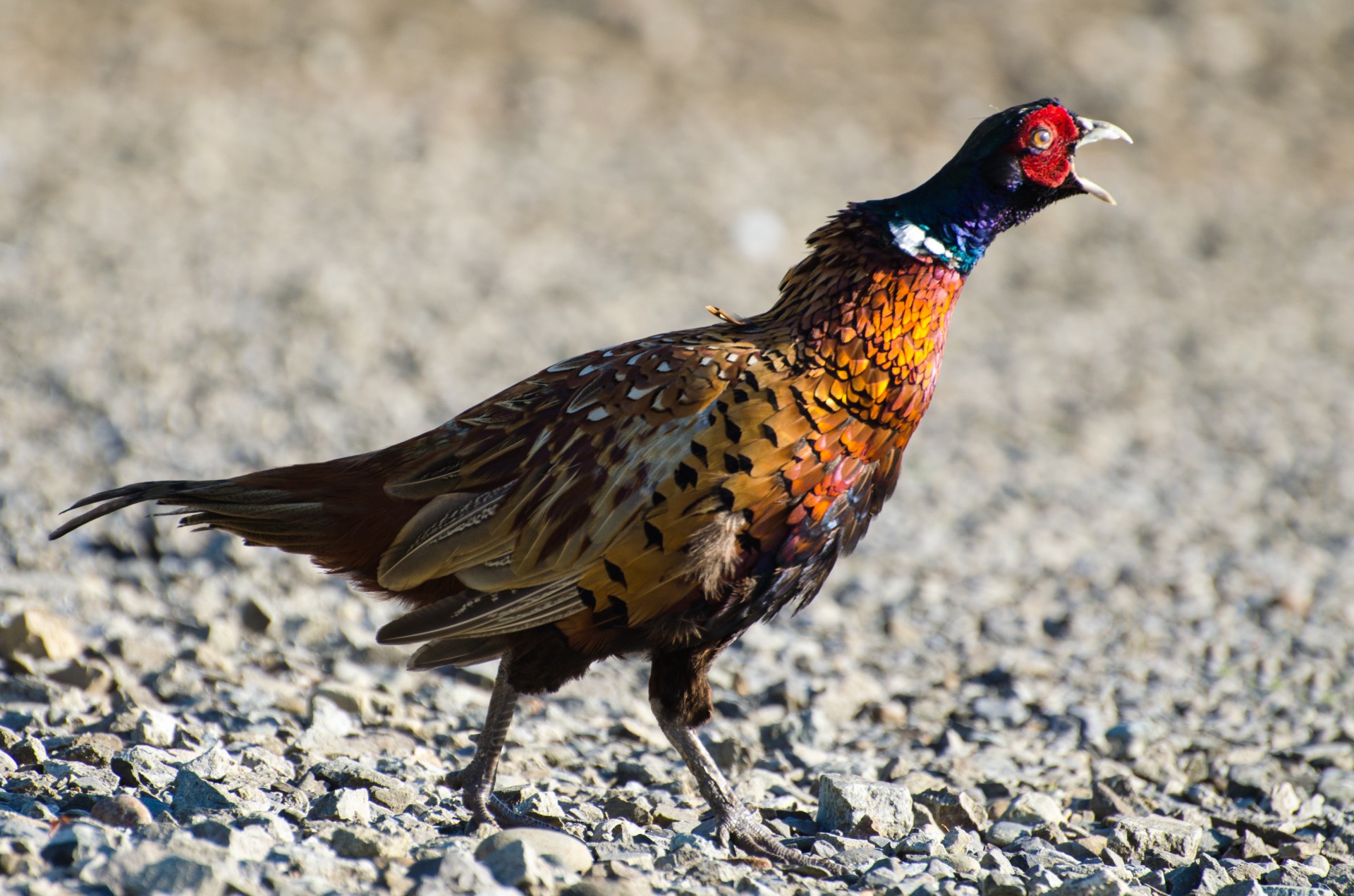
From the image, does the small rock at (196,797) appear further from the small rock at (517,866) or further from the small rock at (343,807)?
the small rock at (517,866)

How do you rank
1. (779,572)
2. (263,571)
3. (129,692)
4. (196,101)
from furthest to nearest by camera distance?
(196,101), (263,571), (129,692), (779,572)

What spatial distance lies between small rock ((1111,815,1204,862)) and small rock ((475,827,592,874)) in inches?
70.7

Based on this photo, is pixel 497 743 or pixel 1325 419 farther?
pixel 1325 419

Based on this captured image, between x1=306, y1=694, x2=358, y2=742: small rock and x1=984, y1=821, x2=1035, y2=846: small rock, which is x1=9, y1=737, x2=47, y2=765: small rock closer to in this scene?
x1=306, y1=694, x2=358, y2=742: small rock

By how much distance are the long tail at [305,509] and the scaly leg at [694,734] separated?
75 cm

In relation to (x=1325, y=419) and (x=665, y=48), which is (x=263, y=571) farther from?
(x=665, y=48)

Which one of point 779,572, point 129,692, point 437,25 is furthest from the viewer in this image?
point 437,25

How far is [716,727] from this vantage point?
534 centimetres

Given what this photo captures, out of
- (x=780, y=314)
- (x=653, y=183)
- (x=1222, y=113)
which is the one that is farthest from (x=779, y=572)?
(x=1222, y=113)

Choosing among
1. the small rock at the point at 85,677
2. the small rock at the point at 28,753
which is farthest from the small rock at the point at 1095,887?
the small rock at the point at 85,677

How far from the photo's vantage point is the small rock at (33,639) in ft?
15.9

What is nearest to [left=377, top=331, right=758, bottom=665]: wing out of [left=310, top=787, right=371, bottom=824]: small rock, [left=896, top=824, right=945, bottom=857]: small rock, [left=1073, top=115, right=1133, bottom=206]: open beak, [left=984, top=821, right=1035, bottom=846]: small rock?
[left=310, top=787, right=371, bottom=824]: small rock

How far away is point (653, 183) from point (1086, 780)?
9.12 m

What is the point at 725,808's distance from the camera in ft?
13.4
